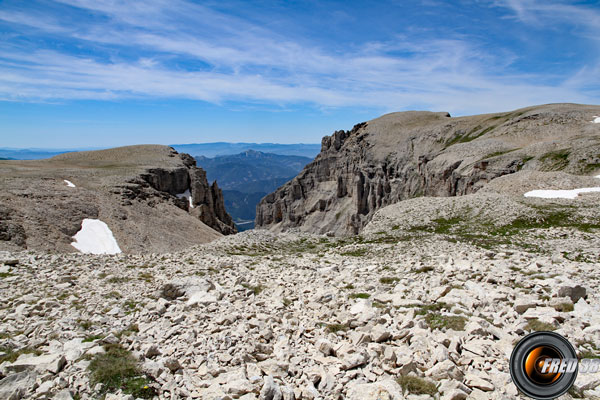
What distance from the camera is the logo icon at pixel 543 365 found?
541cm

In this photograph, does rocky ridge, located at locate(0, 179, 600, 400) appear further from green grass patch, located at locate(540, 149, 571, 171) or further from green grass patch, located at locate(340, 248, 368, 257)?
green grass patch, located at locate(540, 149, 571, 171)

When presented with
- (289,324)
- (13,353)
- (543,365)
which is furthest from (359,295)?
(13,353)

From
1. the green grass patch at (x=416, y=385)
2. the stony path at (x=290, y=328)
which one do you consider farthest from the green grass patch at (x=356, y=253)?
the green grass patch at (x=416, y=385)

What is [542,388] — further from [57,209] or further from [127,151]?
[127,151]

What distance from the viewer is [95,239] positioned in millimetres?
42844

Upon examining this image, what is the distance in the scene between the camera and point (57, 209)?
45.2 m

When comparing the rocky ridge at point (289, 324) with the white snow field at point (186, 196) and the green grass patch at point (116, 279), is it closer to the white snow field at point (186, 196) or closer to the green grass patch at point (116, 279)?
the green grass patch at point (116, 279)

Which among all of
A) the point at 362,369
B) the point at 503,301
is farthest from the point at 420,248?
the point at 362,369

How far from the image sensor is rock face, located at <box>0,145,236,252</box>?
39.6 metres

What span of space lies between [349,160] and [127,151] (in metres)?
88.4

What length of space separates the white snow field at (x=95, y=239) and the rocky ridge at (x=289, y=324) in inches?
1078

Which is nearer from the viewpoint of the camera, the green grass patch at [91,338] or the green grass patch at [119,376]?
the green grass patch at [119,376]

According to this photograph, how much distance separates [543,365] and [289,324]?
5.76 m

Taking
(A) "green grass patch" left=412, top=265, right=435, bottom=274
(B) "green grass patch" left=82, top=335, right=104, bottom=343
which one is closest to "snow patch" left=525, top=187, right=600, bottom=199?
(A) "green grass patch" left=412, top=265, right=435, bottom=274
